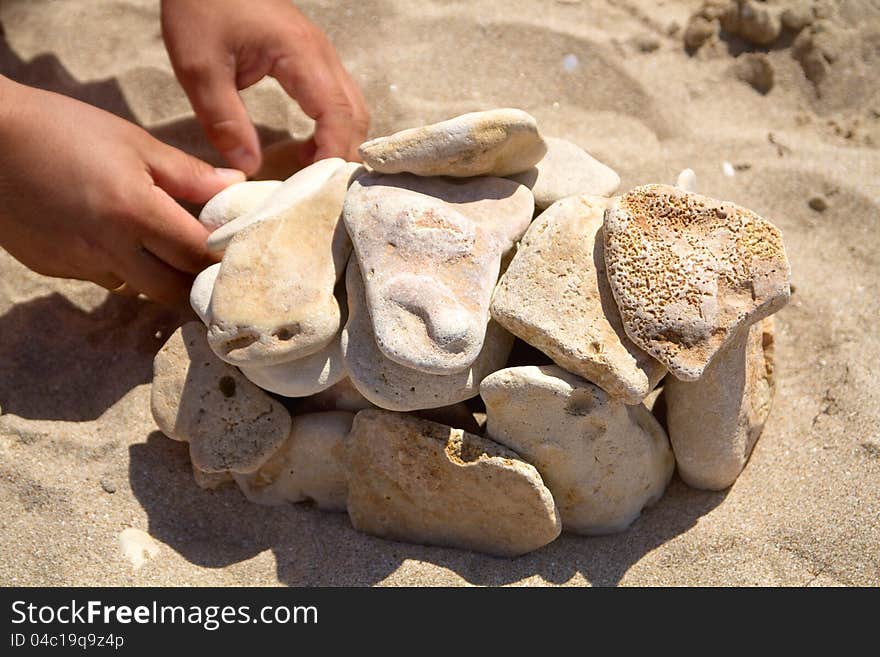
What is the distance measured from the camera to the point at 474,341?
1.96 m

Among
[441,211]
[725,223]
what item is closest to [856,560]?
[725,223]

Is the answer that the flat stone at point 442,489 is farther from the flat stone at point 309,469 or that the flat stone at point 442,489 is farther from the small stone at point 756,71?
the small stone at point 756,71

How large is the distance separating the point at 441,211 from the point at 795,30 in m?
2.08

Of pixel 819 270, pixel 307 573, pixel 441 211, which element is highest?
pixel 441 211

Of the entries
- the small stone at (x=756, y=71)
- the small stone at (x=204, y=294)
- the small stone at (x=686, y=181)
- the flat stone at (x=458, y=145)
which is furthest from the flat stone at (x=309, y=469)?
the small stone at (x=756, y=71)

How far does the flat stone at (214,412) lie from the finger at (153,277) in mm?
312

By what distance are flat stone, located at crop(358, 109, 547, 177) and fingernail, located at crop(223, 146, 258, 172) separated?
0.75 meters

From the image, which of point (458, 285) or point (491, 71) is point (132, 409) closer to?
point (458, 285)

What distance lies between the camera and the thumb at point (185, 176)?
2.56 metres

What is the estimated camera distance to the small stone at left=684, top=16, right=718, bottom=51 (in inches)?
134

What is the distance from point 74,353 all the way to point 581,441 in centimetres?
166

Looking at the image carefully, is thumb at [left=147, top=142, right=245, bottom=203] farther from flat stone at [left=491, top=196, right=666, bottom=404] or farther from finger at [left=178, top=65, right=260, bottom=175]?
flat stone at [left=491, top=196, right=666, bottom=404]

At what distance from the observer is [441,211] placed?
2088 millimetres

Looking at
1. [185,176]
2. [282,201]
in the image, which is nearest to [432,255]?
[282,201]
